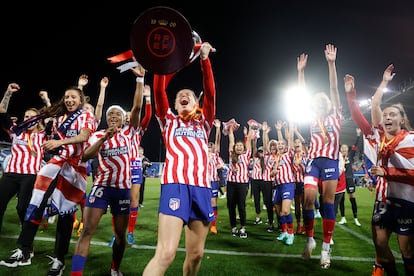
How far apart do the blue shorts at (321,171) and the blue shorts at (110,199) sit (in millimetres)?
3193

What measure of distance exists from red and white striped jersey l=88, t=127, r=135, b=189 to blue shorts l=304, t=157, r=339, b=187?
3.16m

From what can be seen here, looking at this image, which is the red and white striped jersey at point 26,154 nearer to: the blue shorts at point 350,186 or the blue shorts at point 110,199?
the blue shorts at point 110,199

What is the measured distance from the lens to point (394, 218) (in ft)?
11.9

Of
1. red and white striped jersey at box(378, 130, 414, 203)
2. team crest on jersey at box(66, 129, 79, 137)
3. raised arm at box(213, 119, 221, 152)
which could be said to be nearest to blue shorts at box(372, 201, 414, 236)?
red and white striped jersey at box(378, 130, 414, 203)

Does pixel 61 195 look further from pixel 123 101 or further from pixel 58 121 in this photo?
pixel 123 101

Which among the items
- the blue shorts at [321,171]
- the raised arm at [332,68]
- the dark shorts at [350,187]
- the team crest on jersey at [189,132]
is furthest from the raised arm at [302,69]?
the dark shorts at [350,187]

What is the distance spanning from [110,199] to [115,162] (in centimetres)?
51

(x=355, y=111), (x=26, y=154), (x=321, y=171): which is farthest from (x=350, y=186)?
(x=26, y=154)

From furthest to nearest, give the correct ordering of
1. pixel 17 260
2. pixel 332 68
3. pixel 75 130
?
pixel 332 68 < pixel 17 260 < pixel 75 130

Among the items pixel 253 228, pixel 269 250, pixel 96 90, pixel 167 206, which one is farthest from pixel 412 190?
pixel 96 90

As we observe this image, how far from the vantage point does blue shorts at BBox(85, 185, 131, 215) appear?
4.06 metres

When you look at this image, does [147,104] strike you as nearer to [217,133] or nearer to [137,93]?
[137,93]

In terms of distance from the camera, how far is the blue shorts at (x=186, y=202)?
116 inches

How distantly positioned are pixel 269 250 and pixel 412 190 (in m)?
3.48
